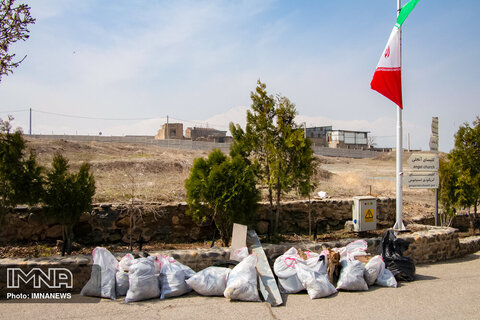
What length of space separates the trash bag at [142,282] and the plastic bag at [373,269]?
10.1ft

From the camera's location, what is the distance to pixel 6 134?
18.8ft

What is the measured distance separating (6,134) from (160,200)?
351cm

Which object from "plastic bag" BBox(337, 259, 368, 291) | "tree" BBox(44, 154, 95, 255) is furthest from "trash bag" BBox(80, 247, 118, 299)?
"plastic bag" BBox(337, 259, 368, 291)

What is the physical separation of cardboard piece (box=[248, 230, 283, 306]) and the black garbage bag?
200cm

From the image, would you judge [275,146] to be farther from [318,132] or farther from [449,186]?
[318,132]

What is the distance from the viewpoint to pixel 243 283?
486cm

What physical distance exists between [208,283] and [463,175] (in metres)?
8.42

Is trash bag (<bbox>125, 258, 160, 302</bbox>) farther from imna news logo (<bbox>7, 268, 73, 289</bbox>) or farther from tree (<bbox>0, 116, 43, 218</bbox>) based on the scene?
tree (<bbox>0, 116, 43, 218</bbox>)

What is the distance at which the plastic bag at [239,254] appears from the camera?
5613 millimetres

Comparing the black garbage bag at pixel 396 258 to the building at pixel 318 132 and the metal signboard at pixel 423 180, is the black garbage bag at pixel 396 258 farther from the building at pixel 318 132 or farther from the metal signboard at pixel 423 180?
the building at pixel 318 132

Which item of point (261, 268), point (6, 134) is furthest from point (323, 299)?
point (6, 134)

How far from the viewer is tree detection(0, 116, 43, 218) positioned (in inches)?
223

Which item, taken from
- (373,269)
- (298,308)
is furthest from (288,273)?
(373,269)

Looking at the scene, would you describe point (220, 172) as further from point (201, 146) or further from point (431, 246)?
point (201, 146)
